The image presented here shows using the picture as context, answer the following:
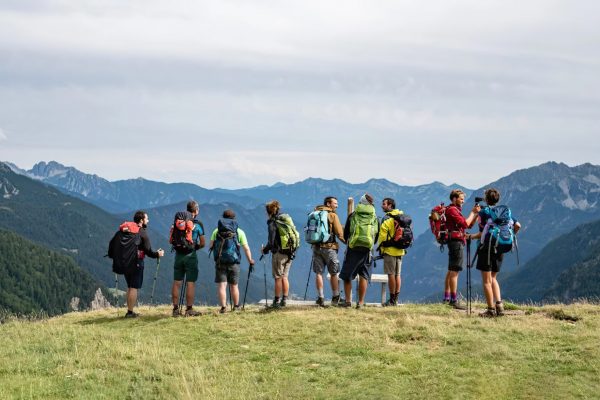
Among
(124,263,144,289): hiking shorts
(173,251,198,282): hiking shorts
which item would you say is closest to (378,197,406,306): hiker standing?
(173,251,198,282): hiking shorts

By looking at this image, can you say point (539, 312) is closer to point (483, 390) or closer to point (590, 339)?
point (590, 339)

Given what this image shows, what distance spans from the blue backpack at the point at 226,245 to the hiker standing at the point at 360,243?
3.21m

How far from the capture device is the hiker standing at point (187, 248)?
61.4ft

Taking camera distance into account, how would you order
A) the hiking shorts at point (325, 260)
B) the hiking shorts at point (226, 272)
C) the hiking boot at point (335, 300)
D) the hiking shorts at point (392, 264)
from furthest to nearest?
the hiking boot at point (335, 300) → the hiking shorts at point (392, 264) → the hiking shorts at point (325, 260) → the hiking shorts at point (226, 272)

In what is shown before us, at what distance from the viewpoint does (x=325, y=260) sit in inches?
750

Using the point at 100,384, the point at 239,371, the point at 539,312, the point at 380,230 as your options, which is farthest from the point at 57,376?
the point at 539,312

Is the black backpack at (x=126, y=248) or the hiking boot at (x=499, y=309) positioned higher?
the black backpack at (x=126, y=248)

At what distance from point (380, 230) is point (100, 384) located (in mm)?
9673

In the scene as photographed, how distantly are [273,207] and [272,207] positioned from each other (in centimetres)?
4

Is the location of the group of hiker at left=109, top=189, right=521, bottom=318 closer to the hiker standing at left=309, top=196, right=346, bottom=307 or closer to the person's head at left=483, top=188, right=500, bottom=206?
the hiker standing at left=309, top=196, right=346, bottom=307

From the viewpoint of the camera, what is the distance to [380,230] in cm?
1909

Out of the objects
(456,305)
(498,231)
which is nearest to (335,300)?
(456,305)

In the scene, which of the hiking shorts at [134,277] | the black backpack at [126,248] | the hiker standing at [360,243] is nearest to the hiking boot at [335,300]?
the hiker standing at [360,243]

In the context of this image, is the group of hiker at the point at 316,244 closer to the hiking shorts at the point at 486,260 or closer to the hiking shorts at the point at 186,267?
the hiking shorts at the point at 186,267
